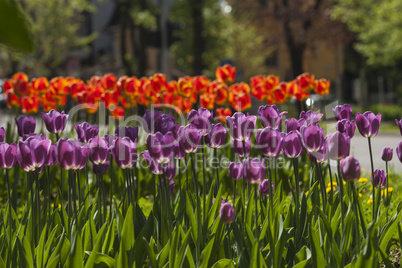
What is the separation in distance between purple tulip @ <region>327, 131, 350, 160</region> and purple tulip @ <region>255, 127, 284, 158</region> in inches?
10.7

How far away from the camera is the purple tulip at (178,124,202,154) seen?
2586 millimetres

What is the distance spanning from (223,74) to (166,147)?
3.90m

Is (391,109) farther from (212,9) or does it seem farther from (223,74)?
(223,74)

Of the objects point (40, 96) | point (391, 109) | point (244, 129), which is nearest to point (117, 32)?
point (391, 109)

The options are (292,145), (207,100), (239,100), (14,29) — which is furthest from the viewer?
(207,100)

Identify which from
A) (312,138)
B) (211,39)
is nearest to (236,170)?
(312,138)

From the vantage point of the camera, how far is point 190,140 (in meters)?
2.60

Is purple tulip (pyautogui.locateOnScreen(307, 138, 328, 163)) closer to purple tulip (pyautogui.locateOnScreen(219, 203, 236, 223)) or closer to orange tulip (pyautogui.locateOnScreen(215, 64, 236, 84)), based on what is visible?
purple tulip (pyautogui.locateOnScreen(219, 203, 236, 223))

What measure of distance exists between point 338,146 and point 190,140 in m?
0.63

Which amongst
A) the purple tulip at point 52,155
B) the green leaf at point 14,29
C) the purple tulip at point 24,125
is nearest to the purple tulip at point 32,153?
the purple tulip at point 52,155

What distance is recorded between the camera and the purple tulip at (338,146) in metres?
2.35

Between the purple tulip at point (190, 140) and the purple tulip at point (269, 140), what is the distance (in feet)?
0.86

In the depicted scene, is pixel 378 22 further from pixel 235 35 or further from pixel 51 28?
pixel 51 28

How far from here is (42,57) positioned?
1684 inches
